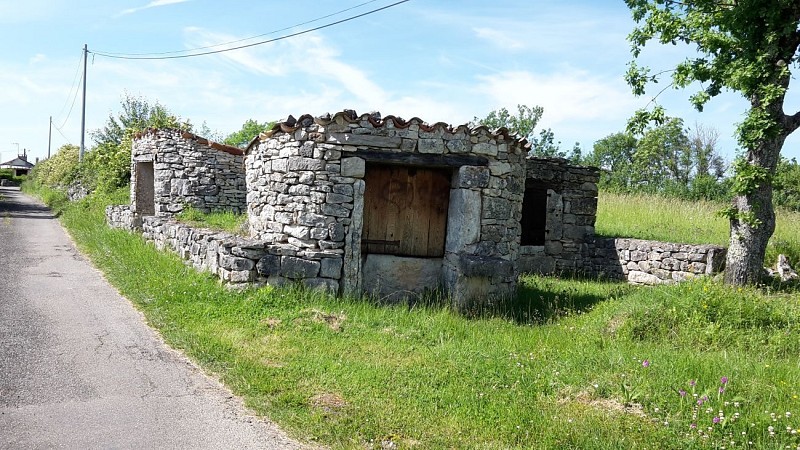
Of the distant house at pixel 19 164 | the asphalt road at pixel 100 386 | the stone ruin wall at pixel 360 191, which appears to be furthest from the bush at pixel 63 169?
the distant house at pixel 19 164

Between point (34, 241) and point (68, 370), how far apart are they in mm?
10537

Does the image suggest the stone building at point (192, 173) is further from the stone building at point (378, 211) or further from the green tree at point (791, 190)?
the green tree at point (791, 190)

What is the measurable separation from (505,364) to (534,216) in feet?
24.5

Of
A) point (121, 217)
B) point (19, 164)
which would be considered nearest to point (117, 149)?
point (121, 217)

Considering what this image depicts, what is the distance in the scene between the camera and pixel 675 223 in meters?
16.1

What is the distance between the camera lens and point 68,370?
5.74 meters

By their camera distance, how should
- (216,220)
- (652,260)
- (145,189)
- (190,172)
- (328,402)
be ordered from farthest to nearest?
1. (145,189)
2. (190,172)
3. (216,220)
4. (652,260)
5. (328,402)

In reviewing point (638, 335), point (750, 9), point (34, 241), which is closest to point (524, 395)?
point (638, 335)

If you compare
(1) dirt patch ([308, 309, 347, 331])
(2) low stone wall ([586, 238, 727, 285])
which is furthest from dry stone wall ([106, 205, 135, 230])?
(2) low stone wall ([586, 238, 727, 285])

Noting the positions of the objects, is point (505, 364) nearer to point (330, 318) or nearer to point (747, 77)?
point (330, 318)

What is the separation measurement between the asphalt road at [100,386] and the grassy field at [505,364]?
26 cm

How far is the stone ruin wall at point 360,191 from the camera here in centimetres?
845

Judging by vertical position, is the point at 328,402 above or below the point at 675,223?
below

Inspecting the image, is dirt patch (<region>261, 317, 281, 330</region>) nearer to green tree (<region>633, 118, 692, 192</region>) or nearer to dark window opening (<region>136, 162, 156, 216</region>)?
dark window opening (<region>136, 162, 156, 216</region>)
